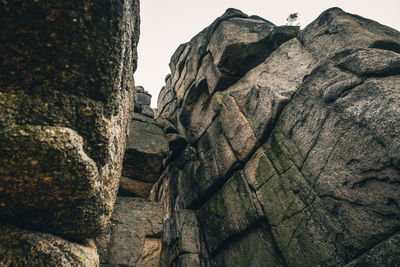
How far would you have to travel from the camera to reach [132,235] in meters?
11.6

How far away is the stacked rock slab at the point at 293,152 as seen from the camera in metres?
6.22

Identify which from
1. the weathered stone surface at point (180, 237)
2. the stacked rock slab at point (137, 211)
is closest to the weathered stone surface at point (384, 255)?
the weathered stone surface at point (180, 237)

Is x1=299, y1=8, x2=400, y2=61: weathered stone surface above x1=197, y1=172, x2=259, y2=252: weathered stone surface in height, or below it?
above

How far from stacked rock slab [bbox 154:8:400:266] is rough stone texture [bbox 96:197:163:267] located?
0.84m

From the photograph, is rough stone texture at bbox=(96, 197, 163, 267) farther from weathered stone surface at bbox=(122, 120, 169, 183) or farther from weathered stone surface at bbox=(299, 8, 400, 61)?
weathered stone surface at bbox=(299, 8, 400, 61)

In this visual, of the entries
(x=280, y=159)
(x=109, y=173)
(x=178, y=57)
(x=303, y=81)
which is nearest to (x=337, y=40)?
(x=303, y=81)

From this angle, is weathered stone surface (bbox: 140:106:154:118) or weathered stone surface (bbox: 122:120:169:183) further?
weathered stone surface (bbox: 140:106:154:118)

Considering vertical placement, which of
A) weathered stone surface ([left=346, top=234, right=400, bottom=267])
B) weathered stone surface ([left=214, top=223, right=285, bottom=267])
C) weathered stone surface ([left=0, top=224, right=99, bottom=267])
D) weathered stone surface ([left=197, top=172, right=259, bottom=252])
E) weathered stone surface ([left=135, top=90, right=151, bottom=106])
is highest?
weathered stone surface ([left=135, top=90, right=151, bottom=106])

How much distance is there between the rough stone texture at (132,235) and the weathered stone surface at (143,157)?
1522 millimetres

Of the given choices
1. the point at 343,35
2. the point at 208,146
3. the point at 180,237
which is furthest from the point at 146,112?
the point at 343,35

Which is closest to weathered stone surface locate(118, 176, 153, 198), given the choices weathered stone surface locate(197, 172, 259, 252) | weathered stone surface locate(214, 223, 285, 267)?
weathered stone surface locate(197, 172, 259, 252)

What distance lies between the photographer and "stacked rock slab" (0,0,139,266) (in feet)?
10.6

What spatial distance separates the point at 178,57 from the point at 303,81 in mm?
15783

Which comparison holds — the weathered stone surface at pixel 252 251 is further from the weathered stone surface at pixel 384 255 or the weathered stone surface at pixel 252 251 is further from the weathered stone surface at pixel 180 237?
the weathered stone surface at pixel 384 255
